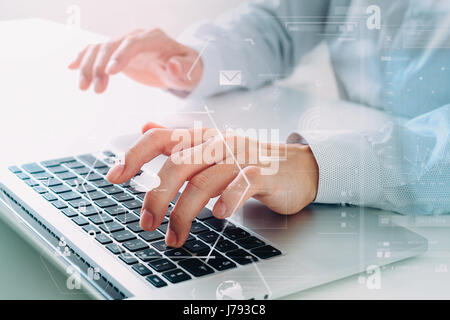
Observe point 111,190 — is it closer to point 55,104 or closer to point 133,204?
point 133,204

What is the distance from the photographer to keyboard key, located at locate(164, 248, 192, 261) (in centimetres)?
36

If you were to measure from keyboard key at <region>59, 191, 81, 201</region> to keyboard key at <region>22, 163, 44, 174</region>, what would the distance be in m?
0.06

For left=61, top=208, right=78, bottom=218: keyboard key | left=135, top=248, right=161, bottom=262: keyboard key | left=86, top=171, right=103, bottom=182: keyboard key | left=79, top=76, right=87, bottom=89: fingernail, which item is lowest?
left=135, top=248, right=161, bottom=262: keyboard key

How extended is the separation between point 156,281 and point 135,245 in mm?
49

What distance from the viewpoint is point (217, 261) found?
353mm

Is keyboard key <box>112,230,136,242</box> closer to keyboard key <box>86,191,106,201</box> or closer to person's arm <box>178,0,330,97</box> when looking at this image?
keyboard key <box>86,191,106,201</box>

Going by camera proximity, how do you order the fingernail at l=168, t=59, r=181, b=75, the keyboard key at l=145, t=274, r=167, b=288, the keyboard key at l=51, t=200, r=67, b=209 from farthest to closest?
the fingernail at l=168, t=59, r=181, b=75, the keyboard key at l=51, t=200, r=67, b=209, the keyboard key at l=145, t=274, r=167, b=288

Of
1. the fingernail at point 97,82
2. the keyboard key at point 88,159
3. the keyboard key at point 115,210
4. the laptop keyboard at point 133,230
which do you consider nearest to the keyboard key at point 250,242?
the laptop keyboard at point 133,230

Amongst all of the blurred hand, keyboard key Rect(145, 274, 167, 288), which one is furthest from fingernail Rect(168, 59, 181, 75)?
keyboard key Rect(145, 274, 167, 288)

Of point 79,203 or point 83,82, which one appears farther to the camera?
point 83,82

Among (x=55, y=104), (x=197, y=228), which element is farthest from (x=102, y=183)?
(x=55, y=104)

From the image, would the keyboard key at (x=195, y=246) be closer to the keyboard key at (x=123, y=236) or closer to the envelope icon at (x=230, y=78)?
the keyboard key at (x=123, y=236)

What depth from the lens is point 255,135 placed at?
48 cm
